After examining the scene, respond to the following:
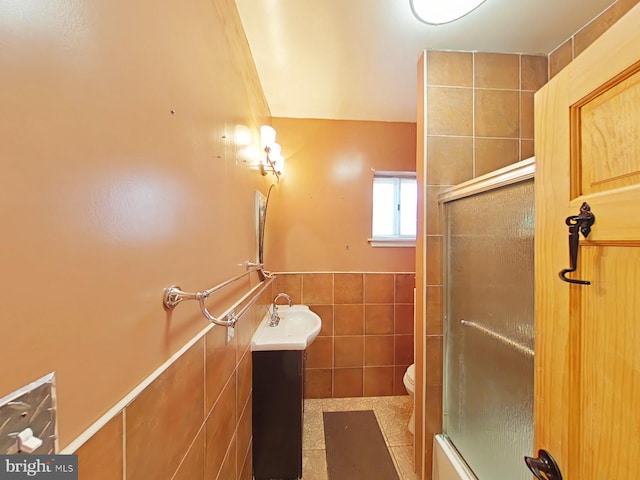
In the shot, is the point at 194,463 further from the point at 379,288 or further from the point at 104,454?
the point at 379,288

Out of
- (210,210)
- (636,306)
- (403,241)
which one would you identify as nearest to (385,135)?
(403,241)

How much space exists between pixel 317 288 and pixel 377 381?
3.18 feet

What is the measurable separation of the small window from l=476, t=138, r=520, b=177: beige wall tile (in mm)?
862

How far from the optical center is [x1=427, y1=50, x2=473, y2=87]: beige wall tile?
4.40ft

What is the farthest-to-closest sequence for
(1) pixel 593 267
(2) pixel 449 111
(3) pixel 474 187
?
1. (2) pixel 449 111
2. (3) pixel 474 187
3. (1) pixel 593 267

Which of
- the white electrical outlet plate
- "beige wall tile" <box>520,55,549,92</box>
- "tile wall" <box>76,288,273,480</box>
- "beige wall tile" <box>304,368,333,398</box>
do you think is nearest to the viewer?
the white electrical outlet plate

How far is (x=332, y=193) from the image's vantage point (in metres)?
2.12

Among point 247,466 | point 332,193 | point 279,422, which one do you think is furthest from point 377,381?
point 332,193

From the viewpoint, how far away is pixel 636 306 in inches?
18.0

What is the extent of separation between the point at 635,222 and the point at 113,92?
98cm

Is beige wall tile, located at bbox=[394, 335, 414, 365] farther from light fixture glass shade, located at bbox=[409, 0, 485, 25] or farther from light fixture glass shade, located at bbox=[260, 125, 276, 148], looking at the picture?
light fixture glass shade, located at bbox=[409, 0, 485, 25]

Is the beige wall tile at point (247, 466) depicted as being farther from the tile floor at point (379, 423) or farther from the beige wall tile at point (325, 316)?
the beige wall tile at point (325, 316)

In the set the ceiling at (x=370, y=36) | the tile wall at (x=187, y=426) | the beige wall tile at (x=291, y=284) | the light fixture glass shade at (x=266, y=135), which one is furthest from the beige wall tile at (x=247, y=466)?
the ceiling at (x=370, y=36)

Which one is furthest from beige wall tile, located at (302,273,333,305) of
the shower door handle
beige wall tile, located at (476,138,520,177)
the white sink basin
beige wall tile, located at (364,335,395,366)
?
the shower door handle
